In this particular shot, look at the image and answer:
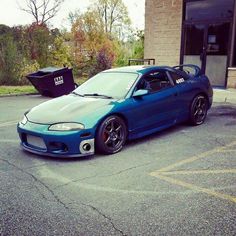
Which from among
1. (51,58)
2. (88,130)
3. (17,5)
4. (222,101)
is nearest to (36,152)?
(88,130)

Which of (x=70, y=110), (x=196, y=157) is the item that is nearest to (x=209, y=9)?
(x=196, y=157)

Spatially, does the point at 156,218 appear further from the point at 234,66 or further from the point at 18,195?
the point at 234,66

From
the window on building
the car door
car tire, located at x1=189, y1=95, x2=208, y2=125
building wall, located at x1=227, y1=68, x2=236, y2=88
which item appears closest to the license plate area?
the car door

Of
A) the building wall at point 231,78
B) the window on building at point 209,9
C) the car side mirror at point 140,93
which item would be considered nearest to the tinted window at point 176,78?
the car side mirror at point 140,93

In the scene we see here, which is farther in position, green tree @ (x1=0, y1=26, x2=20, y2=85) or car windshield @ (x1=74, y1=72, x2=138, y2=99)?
green tree @ (x1=0, y1=26, x2=20, y2=85)

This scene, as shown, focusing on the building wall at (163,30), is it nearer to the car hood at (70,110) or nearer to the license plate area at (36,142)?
the car hood at (70,110)

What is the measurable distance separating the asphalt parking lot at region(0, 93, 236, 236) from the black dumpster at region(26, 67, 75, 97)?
572 centimetres

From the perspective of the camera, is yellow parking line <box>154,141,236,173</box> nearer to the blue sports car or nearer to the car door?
the blue sports car

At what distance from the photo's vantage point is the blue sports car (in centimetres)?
480

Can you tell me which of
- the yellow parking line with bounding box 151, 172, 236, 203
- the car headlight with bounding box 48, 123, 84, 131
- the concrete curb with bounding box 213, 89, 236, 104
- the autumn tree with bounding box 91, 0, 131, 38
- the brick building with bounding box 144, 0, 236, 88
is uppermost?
the autumn tree with bounding box 91, 0, 131, 38

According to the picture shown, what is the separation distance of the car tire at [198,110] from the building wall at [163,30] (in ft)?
21.6

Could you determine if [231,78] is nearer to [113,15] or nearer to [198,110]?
[198,110]

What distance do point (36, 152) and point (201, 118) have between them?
3.70 m

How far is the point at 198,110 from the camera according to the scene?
6.90 metres
